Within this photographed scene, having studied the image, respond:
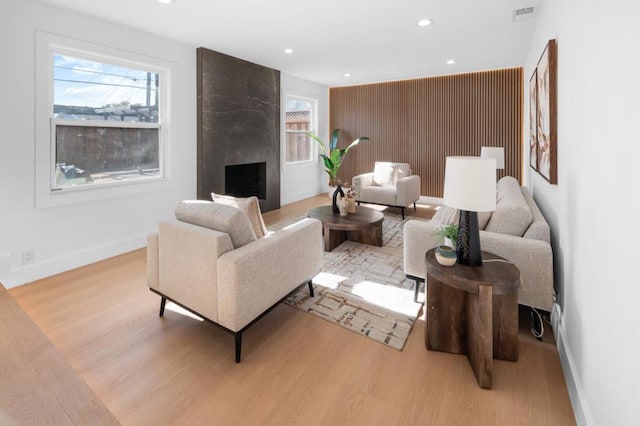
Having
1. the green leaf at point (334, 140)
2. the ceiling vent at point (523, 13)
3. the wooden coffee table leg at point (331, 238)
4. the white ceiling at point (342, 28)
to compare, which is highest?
the white ceiling at point (342, 28)

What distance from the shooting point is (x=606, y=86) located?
1.27m

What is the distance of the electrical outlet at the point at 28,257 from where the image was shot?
297 cm

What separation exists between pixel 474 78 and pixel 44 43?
5.99m

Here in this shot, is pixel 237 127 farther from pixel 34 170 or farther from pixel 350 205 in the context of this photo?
pixel 34 170

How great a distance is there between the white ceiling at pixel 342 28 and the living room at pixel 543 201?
0.17 meters

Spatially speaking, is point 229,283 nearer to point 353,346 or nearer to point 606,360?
point 353,346

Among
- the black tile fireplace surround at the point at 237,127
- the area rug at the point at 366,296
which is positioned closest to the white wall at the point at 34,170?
the black tile fireplace surround at the point at 237,127

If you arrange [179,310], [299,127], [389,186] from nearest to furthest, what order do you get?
[179,310]
[389,186]
[299,127]

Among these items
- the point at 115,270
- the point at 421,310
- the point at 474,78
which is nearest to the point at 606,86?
the point at 421,310

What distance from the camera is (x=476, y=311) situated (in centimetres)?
177

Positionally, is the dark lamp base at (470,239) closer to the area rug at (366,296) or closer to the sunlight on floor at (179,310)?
the area rug at (366,296)

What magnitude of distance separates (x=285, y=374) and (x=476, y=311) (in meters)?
1.07

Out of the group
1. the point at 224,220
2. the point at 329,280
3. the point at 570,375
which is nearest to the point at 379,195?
the point at 329,280

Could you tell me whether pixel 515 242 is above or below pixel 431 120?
below
